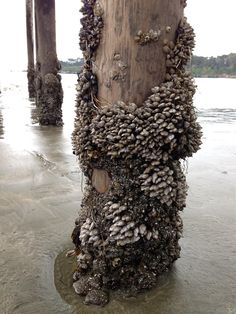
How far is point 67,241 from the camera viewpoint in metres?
2.91

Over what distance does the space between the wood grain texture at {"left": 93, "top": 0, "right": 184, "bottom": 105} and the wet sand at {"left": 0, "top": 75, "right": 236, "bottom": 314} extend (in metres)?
1.12

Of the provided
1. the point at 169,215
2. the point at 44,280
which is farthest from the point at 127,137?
the point at 44,280

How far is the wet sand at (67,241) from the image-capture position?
2.18m

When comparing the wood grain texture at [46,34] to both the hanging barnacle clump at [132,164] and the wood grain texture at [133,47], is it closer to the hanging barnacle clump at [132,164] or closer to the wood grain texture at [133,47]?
the hanging barnacle clump at [132,164]

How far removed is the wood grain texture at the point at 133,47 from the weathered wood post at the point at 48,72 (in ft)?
20.7

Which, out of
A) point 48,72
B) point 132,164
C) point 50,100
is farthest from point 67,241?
point 48,72

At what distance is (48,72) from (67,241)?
612 cm

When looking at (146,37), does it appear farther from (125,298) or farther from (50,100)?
(50,100)

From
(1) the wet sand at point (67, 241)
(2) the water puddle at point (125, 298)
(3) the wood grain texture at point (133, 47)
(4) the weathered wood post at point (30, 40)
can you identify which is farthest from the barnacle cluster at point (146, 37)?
(4) the weathered wood post at point (30, 40)

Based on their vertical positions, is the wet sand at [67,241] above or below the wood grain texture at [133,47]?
below

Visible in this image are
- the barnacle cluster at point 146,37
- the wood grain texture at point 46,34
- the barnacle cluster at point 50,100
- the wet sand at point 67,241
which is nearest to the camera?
the barnacle cluster at point 146,37

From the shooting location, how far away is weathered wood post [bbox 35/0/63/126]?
793 centimetres

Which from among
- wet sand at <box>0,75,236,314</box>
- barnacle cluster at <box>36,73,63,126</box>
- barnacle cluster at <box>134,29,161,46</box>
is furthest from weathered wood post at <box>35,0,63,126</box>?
barnacle cluster at <box>134,29,161,46</box>

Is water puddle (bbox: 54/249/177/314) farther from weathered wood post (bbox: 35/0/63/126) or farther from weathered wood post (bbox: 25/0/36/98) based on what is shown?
weathered wood post (bbox: 25/0/36/98)
